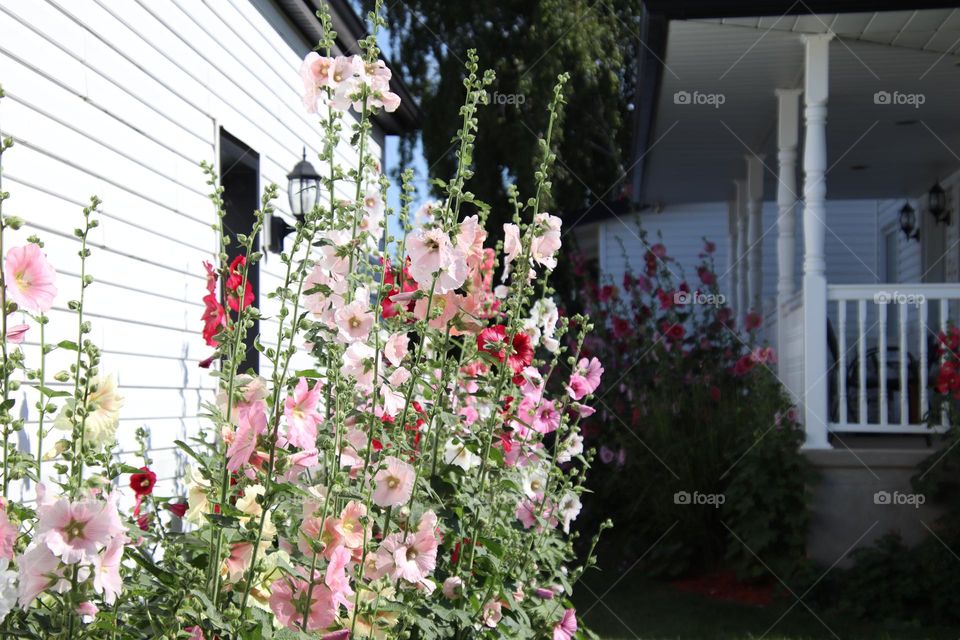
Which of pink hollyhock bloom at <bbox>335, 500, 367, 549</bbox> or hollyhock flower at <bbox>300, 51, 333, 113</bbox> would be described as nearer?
pink hollyhock bloom at <bbox>335, 500, 367, 549</bbox>

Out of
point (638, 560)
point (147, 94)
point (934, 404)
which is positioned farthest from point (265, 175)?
point (934, 404)

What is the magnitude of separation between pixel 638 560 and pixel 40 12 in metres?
4.93

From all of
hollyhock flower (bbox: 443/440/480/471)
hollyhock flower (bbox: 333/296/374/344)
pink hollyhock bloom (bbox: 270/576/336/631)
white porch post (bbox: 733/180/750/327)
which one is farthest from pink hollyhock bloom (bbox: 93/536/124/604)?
white porch post (bbox: 733/180/750/327)

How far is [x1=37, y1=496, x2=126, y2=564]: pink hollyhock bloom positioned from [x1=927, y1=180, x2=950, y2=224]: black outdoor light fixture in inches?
429

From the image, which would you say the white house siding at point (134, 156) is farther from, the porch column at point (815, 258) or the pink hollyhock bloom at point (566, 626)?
the porch column at point (815, 258)

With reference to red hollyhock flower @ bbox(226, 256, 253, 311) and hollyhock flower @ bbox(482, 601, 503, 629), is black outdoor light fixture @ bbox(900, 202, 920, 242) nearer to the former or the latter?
red hollyhock flower @ bbox(226, 256, 253, 311)

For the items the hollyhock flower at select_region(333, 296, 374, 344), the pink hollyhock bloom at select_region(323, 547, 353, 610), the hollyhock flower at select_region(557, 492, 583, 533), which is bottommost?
the hollyhock flower at select_region(557, 492, 583, 533)

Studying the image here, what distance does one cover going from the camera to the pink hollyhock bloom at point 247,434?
1.72 m

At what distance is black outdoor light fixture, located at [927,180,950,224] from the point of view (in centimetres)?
1091

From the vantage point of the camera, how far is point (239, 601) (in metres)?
1.93

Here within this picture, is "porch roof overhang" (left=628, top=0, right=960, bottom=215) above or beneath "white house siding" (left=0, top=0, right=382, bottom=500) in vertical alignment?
above

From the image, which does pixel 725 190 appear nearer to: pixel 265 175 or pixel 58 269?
pixel 265 175

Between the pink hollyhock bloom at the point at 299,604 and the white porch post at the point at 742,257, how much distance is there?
945 centimetres

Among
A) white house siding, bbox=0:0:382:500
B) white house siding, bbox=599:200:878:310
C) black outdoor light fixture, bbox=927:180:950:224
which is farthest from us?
white house siding, bbox=599:200:878:310
